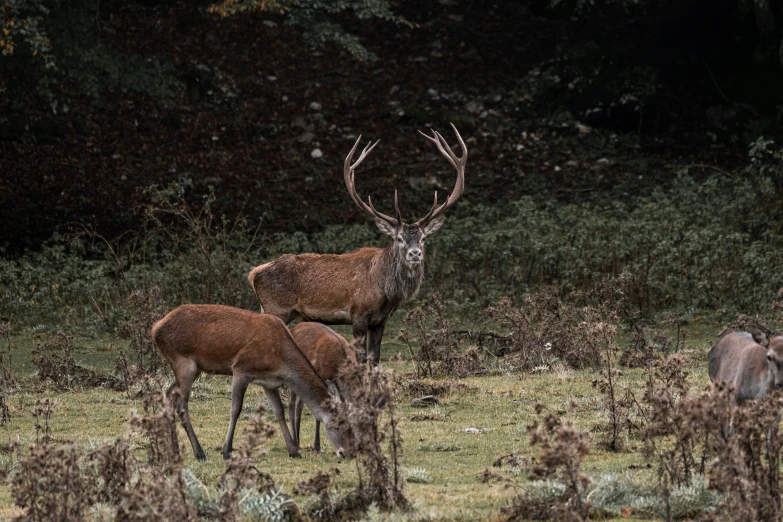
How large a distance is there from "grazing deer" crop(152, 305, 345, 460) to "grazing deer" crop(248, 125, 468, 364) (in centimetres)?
333

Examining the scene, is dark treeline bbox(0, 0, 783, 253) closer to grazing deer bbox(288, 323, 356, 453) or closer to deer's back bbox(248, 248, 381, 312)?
deer's back bbox(248, 248, 381, 312)

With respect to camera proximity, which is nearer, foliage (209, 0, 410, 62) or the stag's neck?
the stag's neck

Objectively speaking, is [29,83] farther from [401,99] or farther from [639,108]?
[639,108]

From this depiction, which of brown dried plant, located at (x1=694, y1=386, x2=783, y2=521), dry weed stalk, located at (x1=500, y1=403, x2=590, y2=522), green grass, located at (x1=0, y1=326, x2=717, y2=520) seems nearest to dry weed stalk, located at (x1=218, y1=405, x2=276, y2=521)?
green grass, located at (x1=0, y1=326, x2=717, y2=520)

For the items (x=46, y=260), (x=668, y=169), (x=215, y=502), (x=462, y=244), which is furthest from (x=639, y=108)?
(x=215, y=502)

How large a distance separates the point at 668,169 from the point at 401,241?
10.3 metres

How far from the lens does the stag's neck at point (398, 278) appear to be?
1221cm

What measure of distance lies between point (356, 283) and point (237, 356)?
3.75 metres

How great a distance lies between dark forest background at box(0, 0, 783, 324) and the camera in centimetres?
1677

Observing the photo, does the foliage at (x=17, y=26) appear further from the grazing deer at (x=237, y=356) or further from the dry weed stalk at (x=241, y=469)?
the dry weed stalk at (x=241, y=469)

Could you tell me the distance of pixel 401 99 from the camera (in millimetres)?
24672

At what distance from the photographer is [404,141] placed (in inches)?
911

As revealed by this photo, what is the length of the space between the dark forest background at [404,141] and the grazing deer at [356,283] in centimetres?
298

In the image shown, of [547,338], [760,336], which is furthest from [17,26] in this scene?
[760,336]
